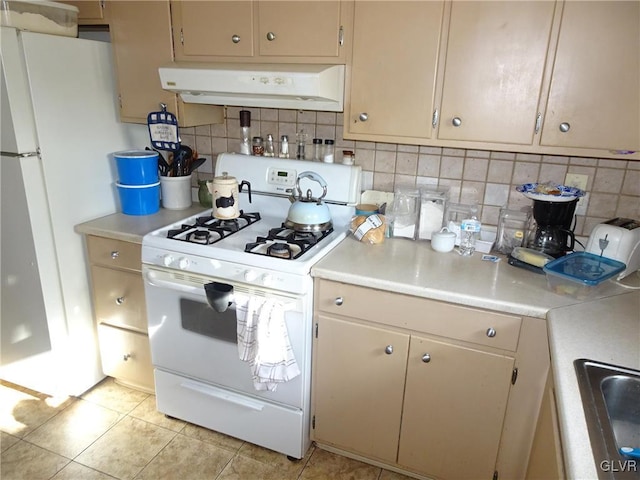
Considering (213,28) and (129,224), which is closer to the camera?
(213,28)

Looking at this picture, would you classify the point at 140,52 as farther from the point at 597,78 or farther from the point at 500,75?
the point at 597,78

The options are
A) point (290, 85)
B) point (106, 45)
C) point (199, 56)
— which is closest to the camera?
point (290, 85)

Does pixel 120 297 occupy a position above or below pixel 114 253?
below

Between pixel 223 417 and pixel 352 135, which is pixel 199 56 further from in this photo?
pixel 223 417

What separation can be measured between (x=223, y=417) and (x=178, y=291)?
602 mm

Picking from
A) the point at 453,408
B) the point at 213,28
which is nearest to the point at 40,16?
the point at 213,28

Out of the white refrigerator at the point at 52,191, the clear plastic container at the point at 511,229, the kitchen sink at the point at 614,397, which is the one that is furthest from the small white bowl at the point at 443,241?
the white refrigerator at the point at 52,191

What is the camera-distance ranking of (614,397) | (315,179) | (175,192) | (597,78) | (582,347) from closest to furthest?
(614,397)
(582,347)
(597,78)
(315,179)
(175,192)

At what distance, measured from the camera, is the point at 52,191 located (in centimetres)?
200

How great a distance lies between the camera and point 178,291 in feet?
6.18

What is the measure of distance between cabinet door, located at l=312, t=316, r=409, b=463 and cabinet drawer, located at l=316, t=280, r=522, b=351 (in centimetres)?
6

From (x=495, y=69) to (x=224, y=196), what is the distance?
1164 mm

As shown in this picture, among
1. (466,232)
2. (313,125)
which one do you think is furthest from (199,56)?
(466,232)

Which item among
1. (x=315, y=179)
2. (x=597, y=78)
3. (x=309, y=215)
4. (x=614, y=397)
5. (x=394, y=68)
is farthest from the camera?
(x=315, y=179)
